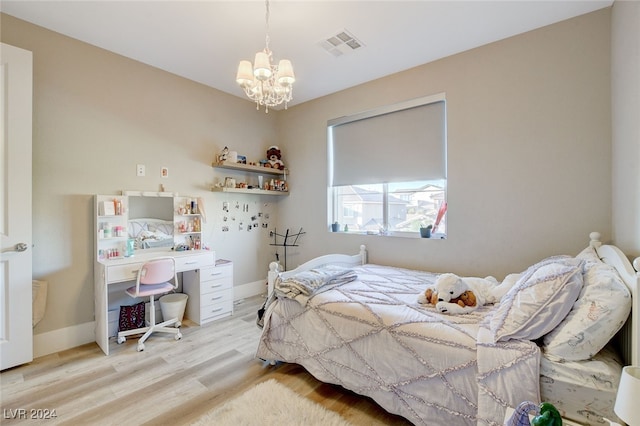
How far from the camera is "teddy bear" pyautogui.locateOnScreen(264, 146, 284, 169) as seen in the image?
13.1 ft

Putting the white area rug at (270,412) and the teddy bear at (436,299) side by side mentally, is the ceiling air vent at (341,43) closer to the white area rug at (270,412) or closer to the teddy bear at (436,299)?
the teddy bear at (436,299)

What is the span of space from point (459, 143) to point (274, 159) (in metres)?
2.40

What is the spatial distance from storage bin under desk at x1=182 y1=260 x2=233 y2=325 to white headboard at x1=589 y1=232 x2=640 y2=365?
124 inches

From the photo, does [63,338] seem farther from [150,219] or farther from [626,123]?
[626,123]

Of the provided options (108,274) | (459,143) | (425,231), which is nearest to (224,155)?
(108,274)

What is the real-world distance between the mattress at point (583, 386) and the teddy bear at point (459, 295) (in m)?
0.54

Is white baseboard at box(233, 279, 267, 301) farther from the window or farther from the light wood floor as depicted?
the window

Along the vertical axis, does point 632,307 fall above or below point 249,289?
above

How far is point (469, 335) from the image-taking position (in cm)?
146

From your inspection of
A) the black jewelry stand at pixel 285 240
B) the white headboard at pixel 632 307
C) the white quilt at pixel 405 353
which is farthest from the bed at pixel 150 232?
the white headboard at pixel 632 307

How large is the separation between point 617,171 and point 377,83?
7.48 feet

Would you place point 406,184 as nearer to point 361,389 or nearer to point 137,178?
point 361,389

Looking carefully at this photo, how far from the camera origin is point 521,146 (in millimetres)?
2426

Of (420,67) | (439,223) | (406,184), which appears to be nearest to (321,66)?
(420,67)
